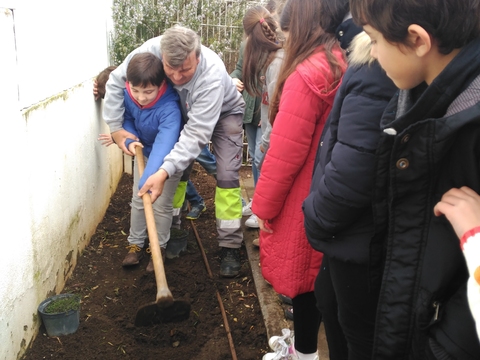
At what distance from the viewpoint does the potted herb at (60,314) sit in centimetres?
288

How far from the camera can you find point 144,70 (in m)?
3.37

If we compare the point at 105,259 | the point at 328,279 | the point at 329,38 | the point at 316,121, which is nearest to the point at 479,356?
the point at 328,279

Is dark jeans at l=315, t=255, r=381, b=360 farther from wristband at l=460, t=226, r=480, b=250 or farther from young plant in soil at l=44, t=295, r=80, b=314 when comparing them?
young plant in soil at l=44, t=295, r=80, b=314

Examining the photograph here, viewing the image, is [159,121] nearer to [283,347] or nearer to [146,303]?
[146,303]

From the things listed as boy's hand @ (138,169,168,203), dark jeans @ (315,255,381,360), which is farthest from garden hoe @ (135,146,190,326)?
dark jeans @ (315,255,381,360)

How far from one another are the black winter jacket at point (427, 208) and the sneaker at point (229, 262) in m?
2.52

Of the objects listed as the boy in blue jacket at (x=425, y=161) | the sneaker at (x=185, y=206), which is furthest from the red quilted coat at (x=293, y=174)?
the sneaker at (x=185, y=206)

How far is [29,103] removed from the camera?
110 inches

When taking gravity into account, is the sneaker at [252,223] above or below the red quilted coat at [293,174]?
below

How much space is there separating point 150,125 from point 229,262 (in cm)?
127

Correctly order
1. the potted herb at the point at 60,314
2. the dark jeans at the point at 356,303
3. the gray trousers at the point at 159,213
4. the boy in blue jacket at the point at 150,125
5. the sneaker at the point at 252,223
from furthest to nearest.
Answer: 1. the sneaker at the point at 252,223
2. the gray trousers at the point at 159,213
3. the boy in blue jacket at the point at 150,125
4. the potted herb at the point at 60,314
5. the dark jeans at the point at 356,303

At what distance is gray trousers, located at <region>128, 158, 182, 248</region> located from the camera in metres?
3.84

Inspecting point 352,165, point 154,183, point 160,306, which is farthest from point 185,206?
point 352,165

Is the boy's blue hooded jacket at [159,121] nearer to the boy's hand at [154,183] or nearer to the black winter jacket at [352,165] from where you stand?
the boy's hand at [154,183]
